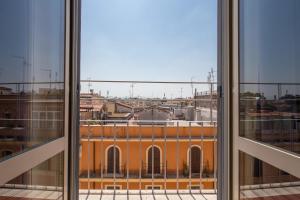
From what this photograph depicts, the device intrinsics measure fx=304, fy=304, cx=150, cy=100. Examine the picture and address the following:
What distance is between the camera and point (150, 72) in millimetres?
4859

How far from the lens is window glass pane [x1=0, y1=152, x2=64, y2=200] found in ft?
4.19

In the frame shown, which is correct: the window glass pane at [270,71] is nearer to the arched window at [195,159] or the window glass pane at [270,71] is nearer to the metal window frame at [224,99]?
the metal window frame at [224,99]

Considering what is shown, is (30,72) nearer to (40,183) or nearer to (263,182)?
(40,183)

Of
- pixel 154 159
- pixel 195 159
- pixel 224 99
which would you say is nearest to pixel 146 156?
pixel 154 159

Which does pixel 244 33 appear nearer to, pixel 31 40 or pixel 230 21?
pixel 230 21

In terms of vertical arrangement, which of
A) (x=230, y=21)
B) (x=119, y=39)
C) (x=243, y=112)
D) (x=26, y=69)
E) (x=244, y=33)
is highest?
(x=119, y=39)

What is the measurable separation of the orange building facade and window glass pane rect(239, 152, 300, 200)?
236cm

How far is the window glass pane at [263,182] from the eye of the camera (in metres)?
1.36

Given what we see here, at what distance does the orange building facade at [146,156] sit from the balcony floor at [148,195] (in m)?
0.47

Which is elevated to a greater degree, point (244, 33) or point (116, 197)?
point (244, 33)

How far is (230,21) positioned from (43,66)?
133 cm

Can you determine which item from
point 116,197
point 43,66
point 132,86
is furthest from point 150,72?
point 43,66

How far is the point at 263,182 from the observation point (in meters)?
1.69

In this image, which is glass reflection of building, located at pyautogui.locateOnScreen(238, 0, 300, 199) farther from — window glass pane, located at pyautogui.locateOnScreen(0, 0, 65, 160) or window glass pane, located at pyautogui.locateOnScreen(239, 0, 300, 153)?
window glass pane, located at pyautogui.locateOnScreen(0, 0, 65, 160)
